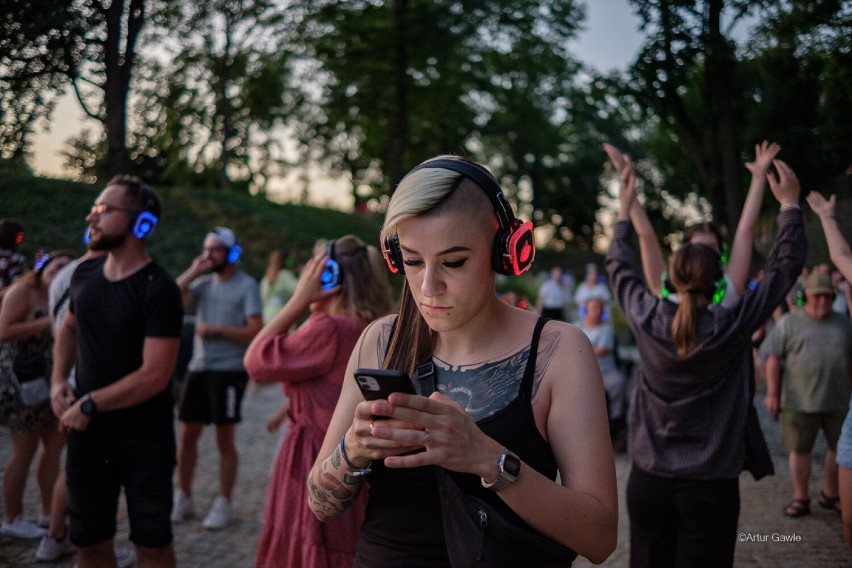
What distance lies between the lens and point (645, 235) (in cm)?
387

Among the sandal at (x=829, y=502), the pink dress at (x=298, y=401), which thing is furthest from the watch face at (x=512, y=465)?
the sandal at (x=829, y=502)

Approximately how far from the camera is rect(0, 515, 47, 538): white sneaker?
205 inches

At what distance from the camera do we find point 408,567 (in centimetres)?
186

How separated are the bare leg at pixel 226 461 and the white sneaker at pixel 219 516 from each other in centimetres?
7

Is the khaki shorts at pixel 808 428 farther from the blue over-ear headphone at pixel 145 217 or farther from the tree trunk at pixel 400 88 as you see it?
the tree trunk at pixel 400 88

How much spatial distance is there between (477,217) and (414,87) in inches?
743

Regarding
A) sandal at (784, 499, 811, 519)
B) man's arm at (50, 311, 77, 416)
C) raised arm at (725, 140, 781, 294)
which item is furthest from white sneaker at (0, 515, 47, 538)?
sandal at (784, 499, 811, 519)

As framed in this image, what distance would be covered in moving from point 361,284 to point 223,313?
3049mm

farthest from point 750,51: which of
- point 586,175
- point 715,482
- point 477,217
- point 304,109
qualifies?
point 586,175

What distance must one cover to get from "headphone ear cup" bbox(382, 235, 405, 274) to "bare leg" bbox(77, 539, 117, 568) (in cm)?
265

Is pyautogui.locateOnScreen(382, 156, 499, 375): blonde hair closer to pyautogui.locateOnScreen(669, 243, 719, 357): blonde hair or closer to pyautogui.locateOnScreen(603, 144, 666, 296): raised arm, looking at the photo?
pyautogui.locateOnScreen(669, 243, 719, 357): blonde hair

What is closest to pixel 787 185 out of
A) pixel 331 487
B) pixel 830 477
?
pixel 331 487

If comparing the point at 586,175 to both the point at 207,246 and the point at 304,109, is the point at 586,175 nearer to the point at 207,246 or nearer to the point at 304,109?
the point at 304,109

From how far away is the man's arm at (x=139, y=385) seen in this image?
3482 millimetres
